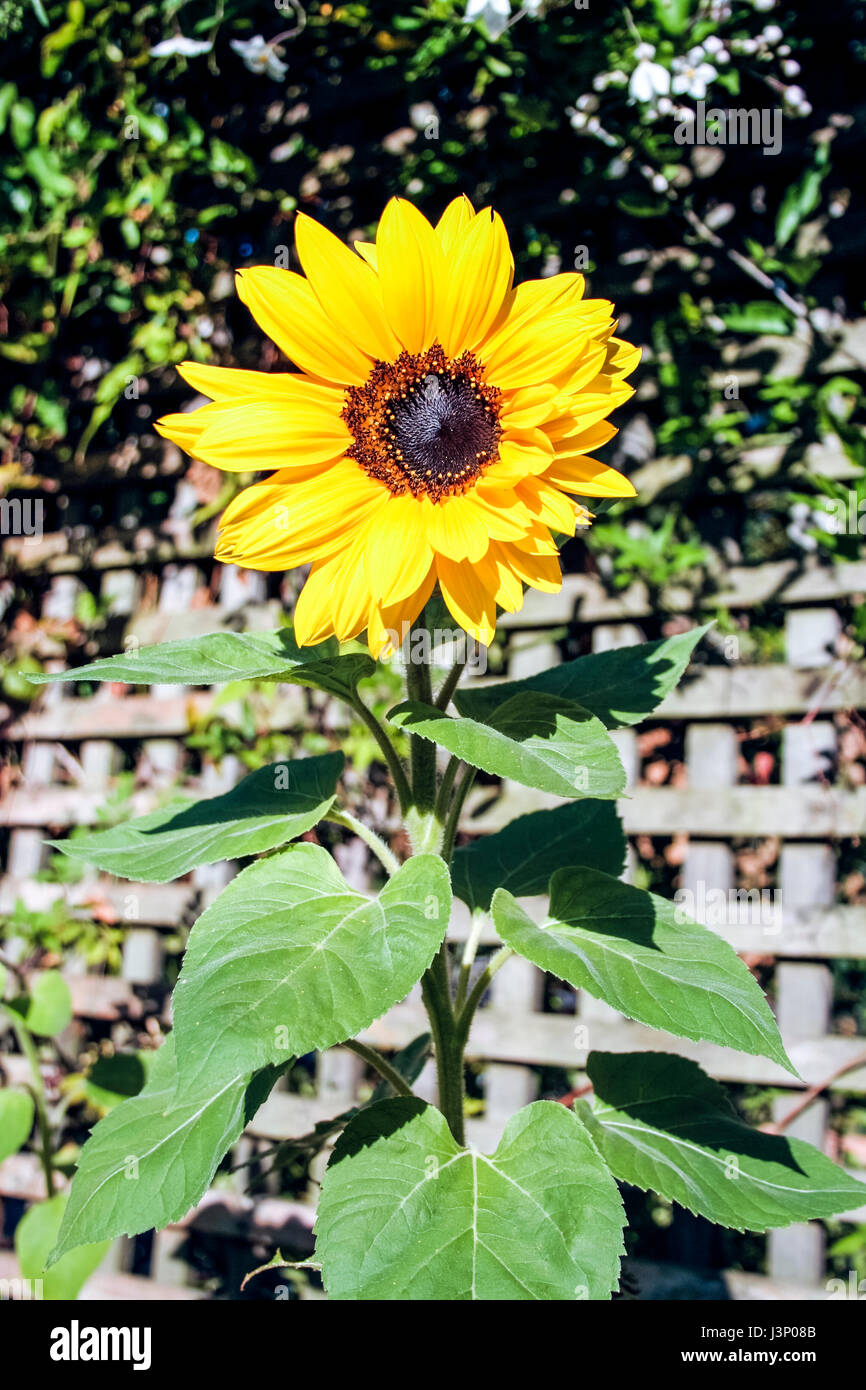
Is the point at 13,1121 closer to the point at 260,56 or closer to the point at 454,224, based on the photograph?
the point at 454,224

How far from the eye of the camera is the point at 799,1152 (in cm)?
106

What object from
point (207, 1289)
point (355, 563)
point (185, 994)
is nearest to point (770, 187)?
point (355, 563)

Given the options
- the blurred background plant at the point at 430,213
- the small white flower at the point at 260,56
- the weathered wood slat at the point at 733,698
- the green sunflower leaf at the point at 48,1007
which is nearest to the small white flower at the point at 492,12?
the blurred background plant at the point at 430,213

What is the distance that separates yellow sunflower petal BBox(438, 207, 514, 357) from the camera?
0.85 metres

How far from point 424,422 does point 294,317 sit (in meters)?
0.14

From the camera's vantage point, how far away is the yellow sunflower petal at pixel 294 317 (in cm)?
88

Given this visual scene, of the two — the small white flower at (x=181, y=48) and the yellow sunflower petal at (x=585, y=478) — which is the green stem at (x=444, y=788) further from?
the small white flower at (x=181, y=48)

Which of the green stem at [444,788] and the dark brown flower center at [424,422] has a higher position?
the dark brown flower center at [424,422]

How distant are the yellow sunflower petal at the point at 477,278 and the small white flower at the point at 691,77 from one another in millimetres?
1463

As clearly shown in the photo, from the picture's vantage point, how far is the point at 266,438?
864mm

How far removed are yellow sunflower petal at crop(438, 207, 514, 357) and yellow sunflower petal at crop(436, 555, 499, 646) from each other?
208 millimetres

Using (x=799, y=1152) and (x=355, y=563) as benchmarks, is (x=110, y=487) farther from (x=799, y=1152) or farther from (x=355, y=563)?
(x=799, y=1152)
